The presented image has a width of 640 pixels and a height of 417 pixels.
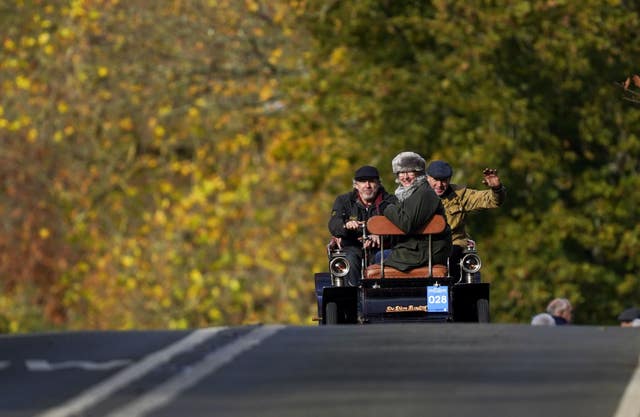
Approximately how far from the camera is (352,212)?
19562 mm

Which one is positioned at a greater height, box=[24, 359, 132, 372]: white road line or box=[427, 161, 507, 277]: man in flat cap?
box=[427, 161, 507, 277]: man in flat cap

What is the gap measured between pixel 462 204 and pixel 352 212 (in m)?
0.95

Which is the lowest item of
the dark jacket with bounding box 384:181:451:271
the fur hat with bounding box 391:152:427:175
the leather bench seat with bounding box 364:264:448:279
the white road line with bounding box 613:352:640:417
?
the white road line with bounding box 613:352:640:417

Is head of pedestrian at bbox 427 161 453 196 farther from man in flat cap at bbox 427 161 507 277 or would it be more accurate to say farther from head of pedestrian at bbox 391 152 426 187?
head of pedestrian at bbox 391 152 426 187

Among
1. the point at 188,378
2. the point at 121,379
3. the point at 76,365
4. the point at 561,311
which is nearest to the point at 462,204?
the point at 561,311

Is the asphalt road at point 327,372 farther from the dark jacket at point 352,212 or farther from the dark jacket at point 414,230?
the dark jacket at point 352,212

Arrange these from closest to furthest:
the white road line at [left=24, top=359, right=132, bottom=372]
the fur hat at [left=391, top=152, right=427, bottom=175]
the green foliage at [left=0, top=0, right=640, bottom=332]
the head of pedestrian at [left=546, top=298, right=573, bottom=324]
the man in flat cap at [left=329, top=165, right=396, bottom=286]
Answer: the white road line at [left=24, top=359, right=132, bottom=372] < the fur hat at [left=391, top=152, right=427, bottom=175] < the man in flat cap at [left=329, top=165, right=396, bottom=286] < the head of pedestrian at [left=546, top=298, right=573, bottom=324] < the green foliage at [left=0, top=0, right=640, bottom=332]

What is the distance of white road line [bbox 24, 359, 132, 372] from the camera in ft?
35.8

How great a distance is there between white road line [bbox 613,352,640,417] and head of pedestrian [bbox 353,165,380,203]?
8993 millimetres

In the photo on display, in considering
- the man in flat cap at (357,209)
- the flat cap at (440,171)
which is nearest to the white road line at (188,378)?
the man in flat cap at (357,209)

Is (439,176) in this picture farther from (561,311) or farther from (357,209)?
(561,311)

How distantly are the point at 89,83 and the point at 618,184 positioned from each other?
10.4m

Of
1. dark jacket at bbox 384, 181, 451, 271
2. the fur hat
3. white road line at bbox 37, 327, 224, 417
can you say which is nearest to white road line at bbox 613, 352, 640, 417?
white road line at bbox 37, 327, 224, 417

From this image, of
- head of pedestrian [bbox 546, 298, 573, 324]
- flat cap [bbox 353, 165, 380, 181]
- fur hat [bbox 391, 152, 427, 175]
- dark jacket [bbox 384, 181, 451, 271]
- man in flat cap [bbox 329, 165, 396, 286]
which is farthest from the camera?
head of pedestrian [bbox 546, 298, 573, 324]
